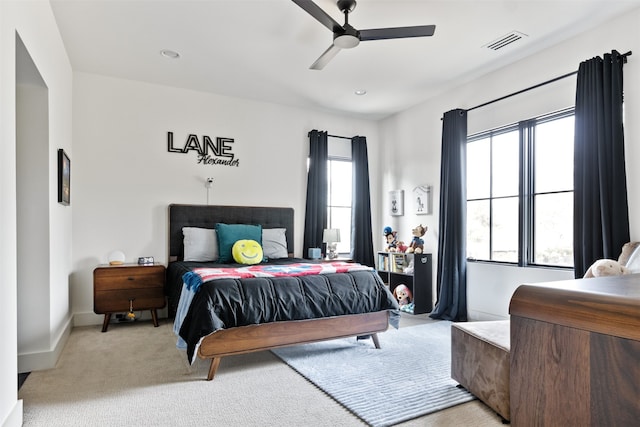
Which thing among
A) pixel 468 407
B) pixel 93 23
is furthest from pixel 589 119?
pixel 93 23

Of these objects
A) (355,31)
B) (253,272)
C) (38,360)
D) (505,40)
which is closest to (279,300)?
(253,272)

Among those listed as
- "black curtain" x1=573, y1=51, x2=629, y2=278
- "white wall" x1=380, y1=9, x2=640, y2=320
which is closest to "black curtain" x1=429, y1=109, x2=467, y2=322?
"white wall" x1=380, y1=9, x2=640, y2=320

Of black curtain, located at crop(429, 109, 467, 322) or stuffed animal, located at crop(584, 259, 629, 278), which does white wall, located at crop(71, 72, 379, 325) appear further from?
stuffed animal, located at crop(584, 259, 629, 278)

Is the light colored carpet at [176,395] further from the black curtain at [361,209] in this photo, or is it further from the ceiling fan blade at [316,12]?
the black curtain at [361,209]

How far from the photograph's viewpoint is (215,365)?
8.85 ft

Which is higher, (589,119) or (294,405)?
(589,119)

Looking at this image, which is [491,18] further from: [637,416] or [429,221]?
[637,416]

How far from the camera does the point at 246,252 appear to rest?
167 inches

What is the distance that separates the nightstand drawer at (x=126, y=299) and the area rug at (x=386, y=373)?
5.20ft

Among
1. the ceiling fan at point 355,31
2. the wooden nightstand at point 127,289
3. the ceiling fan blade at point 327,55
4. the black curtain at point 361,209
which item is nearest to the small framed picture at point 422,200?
the black curtain at point 361,209

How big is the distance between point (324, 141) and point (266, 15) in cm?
250

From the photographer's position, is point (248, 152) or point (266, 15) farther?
point (248, 152)

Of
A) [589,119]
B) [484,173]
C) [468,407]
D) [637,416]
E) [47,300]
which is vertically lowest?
[468,407]

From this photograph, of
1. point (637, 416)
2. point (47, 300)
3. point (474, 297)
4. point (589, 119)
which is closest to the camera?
point (637, 416)
